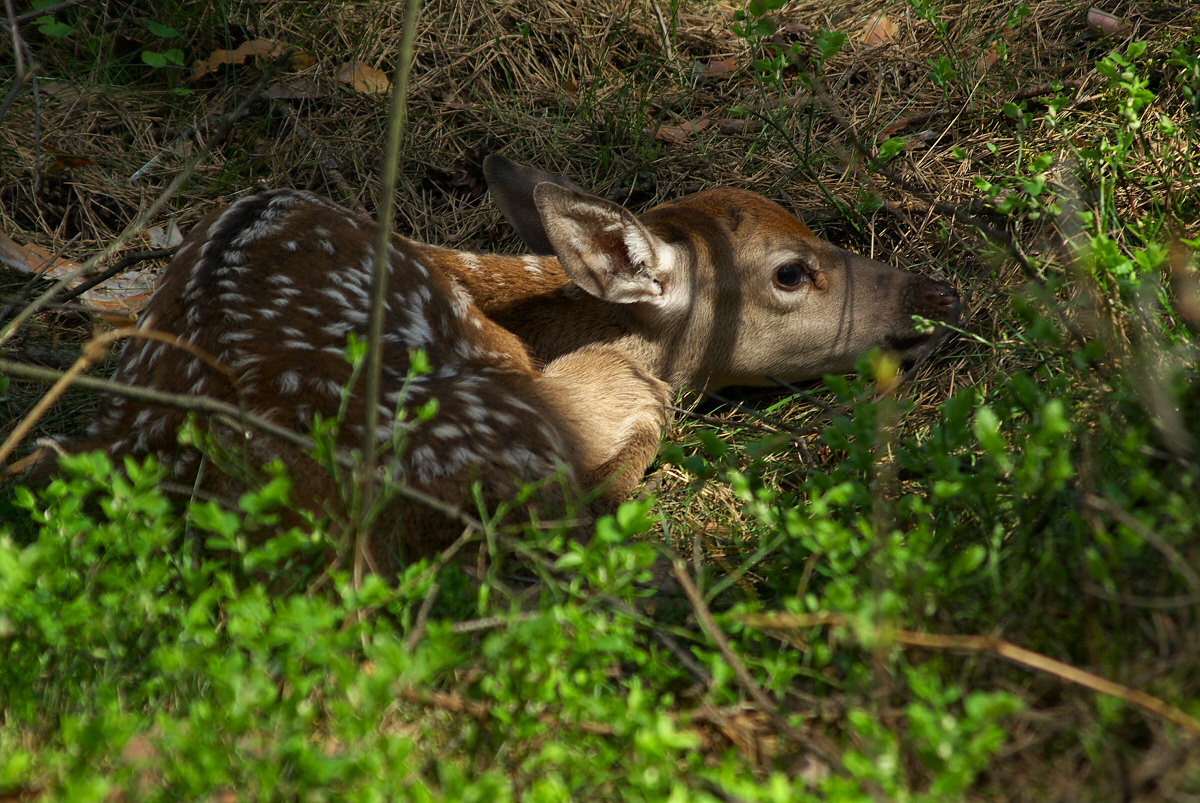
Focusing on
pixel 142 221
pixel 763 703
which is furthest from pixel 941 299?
pixel 142 221

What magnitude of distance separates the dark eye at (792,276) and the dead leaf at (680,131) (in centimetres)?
117

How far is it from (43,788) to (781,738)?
1.35m

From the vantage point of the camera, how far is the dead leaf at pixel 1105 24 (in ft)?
14.4

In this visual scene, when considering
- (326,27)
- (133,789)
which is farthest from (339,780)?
(326,27)

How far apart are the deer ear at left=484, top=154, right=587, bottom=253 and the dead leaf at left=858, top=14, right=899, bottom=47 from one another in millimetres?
1825

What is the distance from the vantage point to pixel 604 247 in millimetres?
3980

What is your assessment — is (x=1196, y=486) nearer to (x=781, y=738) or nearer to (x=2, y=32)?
(x=781, y=738)

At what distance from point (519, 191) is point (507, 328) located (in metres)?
0.73

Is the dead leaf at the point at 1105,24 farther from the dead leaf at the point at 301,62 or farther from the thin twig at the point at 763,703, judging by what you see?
the dead leaf at the point at 301,62

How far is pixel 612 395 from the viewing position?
3.82 meters

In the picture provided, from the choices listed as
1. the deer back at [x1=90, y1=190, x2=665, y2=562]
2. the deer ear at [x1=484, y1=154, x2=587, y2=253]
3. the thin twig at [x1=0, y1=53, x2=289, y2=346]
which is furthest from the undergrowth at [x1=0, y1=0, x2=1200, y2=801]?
the deer ear at [x1=484, y1=154, x2=587, y2=253]

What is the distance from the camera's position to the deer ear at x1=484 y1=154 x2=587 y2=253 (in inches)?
178

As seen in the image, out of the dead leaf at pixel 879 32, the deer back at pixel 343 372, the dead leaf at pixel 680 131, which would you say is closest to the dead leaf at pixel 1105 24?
the dead leaf at pixel 879 32

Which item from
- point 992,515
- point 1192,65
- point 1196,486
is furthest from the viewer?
point 1192,65
